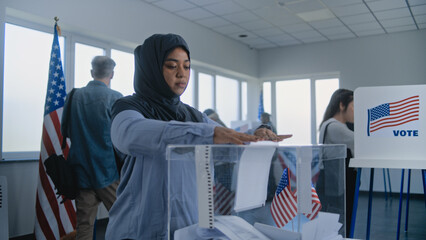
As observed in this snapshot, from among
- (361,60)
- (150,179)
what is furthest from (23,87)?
(361,60)

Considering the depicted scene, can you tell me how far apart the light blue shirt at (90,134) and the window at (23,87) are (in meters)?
1.47

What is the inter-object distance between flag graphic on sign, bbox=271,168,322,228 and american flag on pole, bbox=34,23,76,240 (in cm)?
290

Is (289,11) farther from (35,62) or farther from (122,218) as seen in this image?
(122,218)

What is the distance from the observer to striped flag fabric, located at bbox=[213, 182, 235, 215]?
2.10 feet

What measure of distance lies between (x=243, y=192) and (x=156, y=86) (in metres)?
0.48

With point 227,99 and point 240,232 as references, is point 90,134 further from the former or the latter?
point 227,99

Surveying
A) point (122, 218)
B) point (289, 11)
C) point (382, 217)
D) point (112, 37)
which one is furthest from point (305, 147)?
point (289, 11)

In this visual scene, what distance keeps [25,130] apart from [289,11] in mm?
3892

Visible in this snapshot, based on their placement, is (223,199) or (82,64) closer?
(223,199)

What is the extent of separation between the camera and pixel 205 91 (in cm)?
677

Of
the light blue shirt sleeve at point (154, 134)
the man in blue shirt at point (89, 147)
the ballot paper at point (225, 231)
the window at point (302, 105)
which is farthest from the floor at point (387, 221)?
the ballot paper at point (225, 231)

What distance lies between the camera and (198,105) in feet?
21.0

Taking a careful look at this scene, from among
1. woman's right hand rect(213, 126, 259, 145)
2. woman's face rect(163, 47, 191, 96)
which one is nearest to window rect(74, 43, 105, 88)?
woman's face rect(163, 47, 191, 96)

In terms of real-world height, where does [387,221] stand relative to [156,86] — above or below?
below
